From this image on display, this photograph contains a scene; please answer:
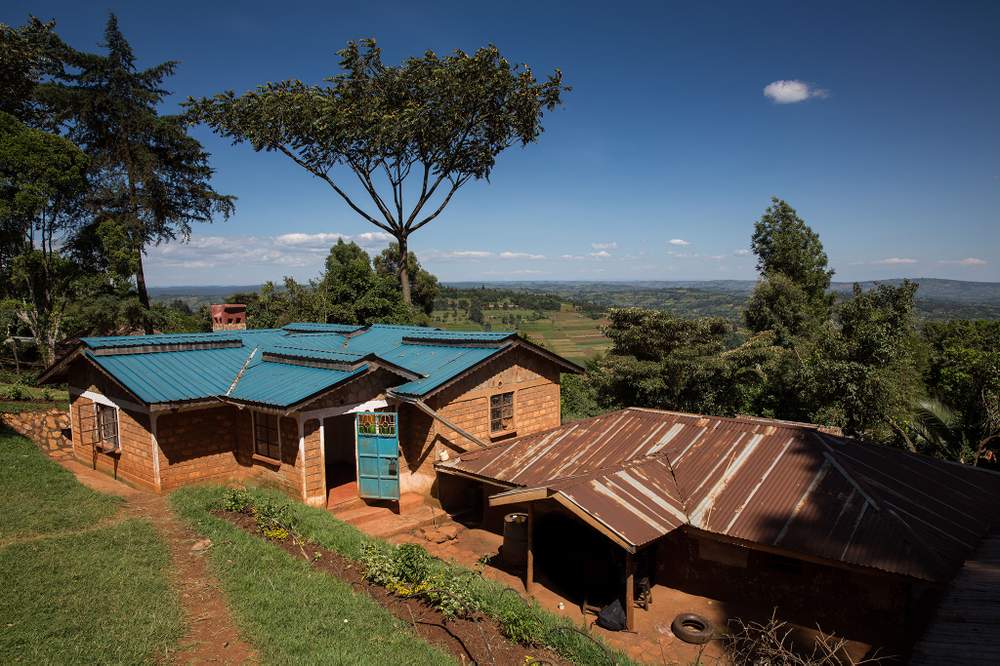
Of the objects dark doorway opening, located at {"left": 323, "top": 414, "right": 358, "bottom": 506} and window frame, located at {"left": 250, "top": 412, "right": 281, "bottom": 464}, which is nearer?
window frame, located at {"left": 250, "top": 412, "right": 281, "bottom": 464}

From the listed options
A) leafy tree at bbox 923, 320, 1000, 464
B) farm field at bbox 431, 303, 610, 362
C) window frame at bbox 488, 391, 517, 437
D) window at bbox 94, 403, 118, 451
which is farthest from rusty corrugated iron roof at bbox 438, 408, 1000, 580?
farm field at bbox 431, 303, 610, 362

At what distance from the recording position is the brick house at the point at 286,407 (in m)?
13.0

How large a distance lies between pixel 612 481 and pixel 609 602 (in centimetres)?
207

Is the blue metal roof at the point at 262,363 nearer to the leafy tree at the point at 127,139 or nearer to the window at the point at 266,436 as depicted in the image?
the window at the point at 266,436

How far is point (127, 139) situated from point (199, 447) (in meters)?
23.4

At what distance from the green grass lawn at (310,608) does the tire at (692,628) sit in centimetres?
189

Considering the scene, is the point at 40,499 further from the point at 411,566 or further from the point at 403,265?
the point at 403,265

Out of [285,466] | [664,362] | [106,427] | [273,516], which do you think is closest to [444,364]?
[285,466]

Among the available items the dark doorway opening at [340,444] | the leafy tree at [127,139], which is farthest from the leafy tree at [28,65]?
the dark doorway opening at [340,444]

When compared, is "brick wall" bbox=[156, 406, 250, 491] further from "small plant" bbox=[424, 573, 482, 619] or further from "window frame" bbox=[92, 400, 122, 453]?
"small plant" bbox=[424, 573, 482, 619]

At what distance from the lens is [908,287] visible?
19969mm

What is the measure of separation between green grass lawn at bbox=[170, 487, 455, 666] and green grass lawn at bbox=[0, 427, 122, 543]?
3267mm

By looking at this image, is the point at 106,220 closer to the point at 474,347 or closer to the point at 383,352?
the point at 383,352

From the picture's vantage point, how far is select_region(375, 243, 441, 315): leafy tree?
133 ft
